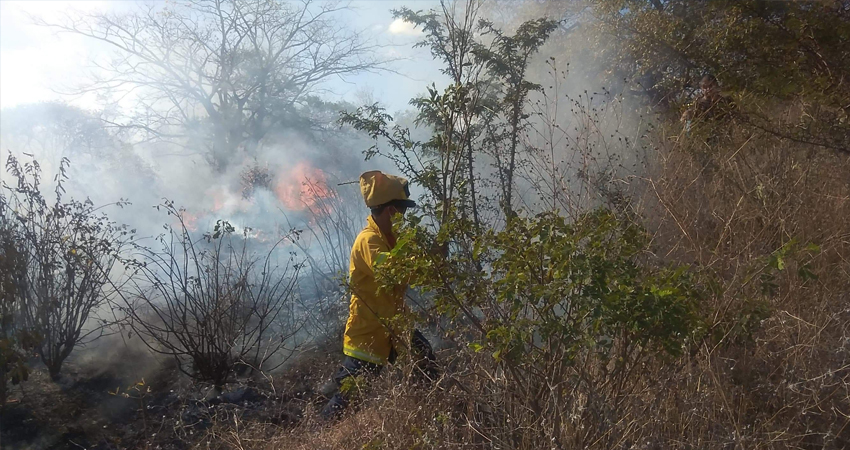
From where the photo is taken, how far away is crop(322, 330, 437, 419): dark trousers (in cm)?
316

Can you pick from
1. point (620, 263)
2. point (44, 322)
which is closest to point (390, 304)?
point (620, 263)

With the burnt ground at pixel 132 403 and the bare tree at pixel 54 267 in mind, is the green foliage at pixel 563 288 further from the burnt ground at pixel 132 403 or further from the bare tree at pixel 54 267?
the bare tree at pixel 54 267

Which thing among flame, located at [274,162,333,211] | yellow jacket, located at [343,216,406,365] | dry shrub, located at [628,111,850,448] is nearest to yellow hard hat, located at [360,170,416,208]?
yellow jacket, located at [343,216,406,365]

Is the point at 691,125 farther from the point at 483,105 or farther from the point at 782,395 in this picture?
the point at 782,395

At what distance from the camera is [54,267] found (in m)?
4.92

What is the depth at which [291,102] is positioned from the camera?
15.5 meters

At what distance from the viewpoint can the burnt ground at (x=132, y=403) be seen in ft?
13.6

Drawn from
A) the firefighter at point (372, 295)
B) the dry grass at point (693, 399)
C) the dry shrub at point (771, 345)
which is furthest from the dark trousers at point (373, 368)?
the dry shrub at point (771, 345)

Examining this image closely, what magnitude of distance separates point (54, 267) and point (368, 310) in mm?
2826

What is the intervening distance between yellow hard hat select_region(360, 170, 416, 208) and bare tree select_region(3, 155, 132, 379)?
2.37 m

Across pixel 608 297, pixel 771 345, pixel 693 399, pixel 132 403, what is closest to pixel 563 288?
pixel 608 297

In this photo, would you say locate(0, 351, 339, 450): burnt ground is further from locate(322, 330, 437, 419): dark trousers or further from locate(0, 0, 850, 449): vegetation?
locate(322, 330, 437, 419): dark trousers

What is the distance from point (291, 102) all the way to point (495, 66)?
10.8 m

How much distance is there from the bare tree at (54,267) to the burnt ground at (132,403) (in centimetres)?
32
